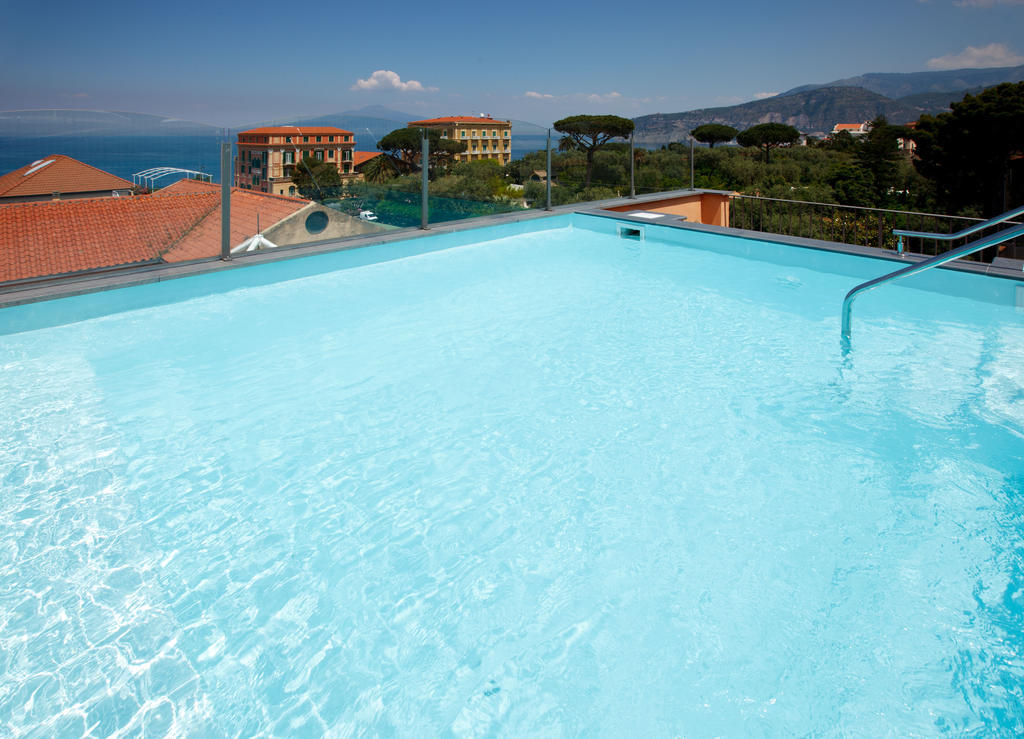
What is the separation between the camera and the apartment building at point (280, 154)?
4.62 metres

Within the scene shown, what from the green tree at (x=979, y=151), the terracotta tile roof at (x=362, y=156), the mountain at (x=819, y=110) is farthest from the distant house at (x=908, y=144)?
the terracotta tile roof at (x=362, y=156)

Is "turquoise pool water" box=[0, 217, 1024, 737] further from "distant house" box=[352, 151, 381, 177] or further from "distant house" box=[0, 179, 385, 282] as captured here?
"distant house" box=[352, 151, 381, 177]

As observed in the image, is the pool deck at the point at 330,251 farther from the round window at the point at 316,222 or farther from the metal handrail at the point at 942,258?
the metal handrail at the point at 942,258

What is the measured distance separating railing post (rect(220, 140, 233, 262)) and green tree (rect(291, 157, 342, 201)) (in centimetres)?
65

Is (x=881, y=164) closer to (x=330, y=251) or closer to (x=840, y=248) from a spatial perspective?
(x=840, y=248)

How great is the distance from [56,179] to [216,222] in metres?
0.95

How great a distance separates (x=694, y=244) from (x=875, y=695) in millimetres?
5167

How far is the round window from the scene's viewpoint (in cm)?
520

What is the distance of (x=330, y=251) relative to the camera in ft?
17.0

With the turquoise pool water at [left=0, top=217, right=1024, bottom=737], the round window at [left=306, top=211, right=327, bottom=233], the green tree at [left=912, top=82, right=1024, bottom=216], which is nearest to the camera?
the turquoise pool water at [left=0, top=217, right=1024, bottom=737]

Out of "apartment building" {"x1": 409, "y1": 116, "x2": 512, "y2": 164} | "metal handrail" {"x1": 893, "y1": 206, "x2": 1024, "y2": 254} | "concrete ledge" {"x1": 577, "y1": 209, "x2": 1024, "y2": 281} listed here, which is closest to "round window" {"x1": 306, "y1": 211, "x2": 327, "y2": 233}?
"apartment building" {"x1": 409, "y1": 116, "x2": 512, "y2": 164}

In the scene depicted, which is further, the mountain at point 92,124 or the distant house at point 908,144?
the distant house at point 908,144

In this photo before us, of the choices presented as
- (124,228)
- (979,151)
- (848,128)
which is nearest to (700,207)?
(124,228)

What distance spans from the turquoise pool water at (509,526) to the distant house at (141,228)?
0.34 metres
